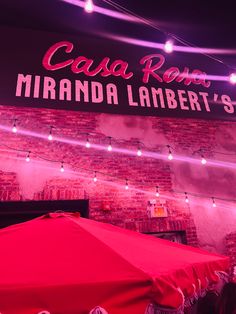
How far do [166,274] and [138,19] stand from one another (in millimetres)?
6772

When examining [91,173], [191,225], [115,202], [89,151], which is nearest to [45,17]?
[89,151]

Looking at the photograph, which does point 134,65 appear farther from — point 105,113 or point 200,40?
point 200,40

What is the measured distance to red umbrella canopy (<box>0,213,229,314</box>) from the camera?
1364 mm

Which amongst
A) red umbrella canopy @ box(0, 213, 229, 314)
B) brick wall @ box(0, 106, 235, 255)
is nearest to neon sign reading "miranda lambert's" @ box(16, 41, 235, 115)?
brick wall @ box(0, 106, 235, 255)

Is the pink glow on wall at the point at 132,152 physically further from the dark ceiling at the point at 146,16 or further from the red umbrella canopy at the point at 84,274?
the red umbrella canopy at the point at 84,274

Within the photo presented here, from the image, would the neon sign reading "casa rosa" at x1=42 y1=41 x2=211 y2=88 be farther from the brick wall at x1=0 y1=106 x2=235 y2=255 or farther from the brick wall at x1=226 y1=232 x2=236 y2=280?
the brick wall at x1=226 y1=232 x2=236 y2=280

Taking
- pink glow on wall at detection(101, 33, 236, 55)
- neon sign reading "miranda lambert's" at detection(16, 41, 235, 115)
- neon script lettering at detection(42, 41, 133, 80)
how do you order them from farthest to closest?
1. pink glow on wall at detection(101, 33, 236, 55)
2. neon script lettering at detection(42, 41, 133, 80)
3. neon sign reading "miranda lambert's" at detection(16, 41, 235, 115)

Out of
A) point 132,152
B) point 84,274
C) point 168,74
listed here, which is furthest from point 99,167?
point 84,274

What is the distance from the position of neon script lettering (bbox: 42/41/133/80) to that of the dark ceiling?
2.98ft

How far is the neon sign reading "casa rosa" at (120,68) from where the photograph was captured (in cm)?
641

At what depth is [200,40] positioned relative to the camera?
784 centimetres

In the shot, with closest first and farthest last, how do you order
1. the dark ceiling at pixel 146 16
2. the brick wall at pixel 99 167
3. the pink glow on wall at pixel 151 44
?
1. the brick wall at pixel 99 167
2. the dark ceiling at pixel 146 16
3. the pink glow on wall at pixel 151 44

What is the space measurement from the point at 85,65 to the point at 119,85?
86 cm

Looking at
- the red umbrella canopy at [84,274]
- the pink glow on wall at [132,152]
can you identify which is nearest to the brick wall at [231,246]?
the pink glow on wall at [132,152]
